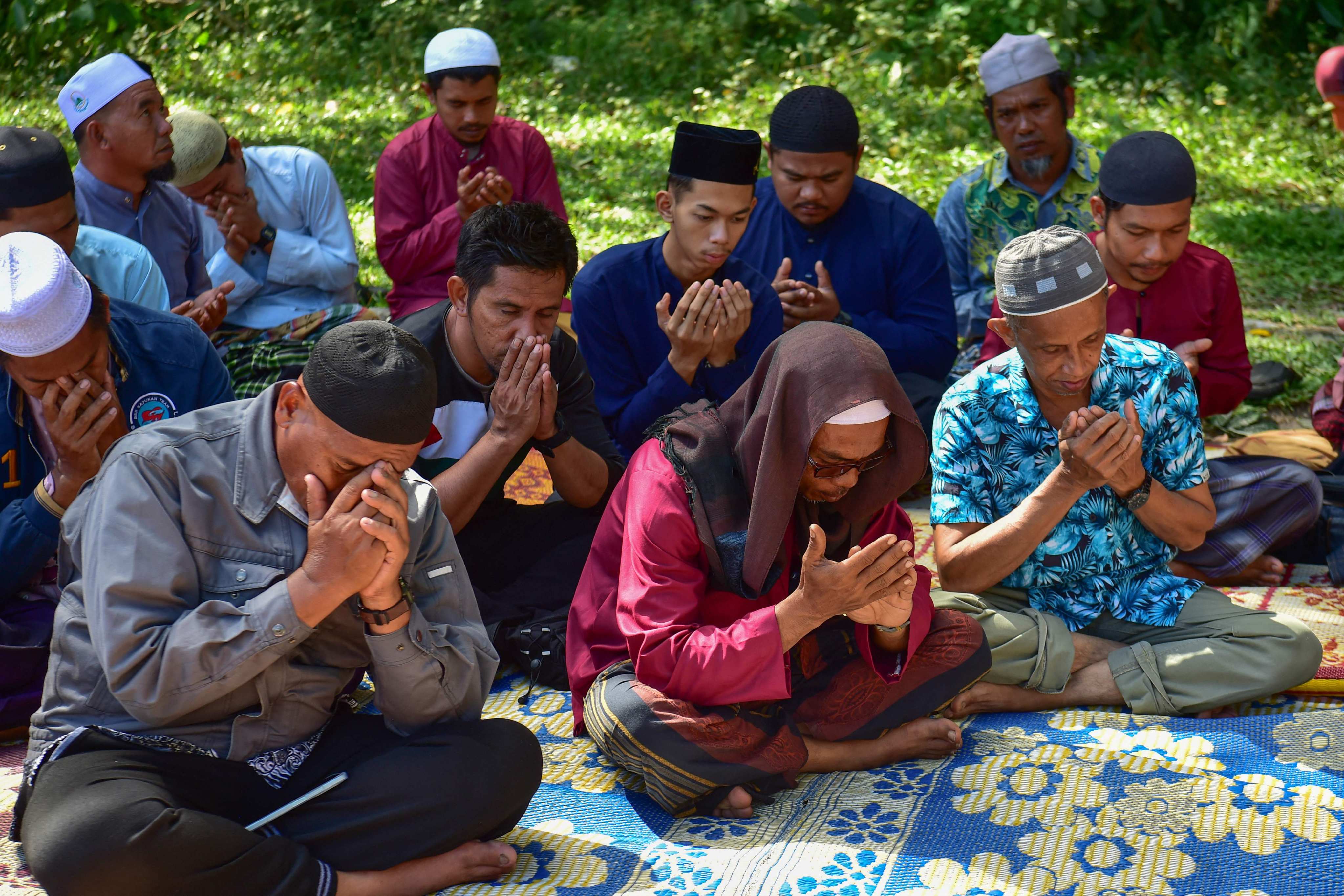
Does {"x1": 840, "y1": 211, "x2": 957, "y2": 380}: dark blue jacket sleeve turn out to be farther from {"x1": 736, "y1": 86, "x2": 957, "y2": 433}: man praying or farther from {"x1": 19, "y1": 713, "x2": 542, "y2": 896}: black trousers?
{"x1": 19, "y1": 713, "x2": 542, "y2": 896}: black trousers

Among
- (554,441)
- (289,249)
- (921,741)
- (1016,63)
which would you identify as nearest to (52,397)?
(554,441)

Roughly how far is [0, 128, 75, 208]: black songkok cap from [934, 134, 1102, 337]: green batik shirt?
3541mm

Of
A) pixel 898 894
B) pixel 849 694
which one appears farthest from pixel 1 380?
pixel 898 894

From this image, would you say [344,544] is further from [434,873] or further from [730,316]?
[730,316]

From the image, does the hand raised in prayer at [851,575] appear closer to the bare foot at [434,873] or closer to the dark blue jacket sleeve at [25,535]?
the bare foot at [434,873]

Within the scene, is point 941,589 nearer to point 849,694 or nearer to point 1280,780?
point 849,694

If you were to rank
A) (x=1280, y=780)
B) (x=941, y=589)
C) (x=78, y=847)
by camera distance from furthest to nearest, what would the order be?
1. (x=941, y=589)
2. (x=1280, y=780)
3. (x=78, y=847)

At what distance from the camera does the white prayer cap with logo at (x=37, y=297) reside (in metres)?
3.22

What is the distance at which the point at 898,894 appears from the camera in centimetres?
276

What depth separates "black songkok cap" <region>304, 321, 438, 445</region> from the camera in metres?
2.61

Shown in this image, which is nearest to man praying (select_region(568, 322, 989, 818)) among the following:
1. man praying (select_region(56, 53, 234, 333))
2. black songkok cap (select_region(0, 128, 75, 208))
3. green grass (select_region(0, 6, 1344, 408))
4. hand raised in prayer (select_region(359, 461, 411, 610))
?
hand raised in prayer (select_region(359, 461, 411, 610))

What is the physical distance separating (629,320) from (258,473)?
2.15 meters

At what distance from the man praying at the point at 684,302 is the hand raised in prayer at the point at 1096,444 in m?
1.34

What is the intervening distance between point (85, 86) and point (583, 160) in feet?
17.1
